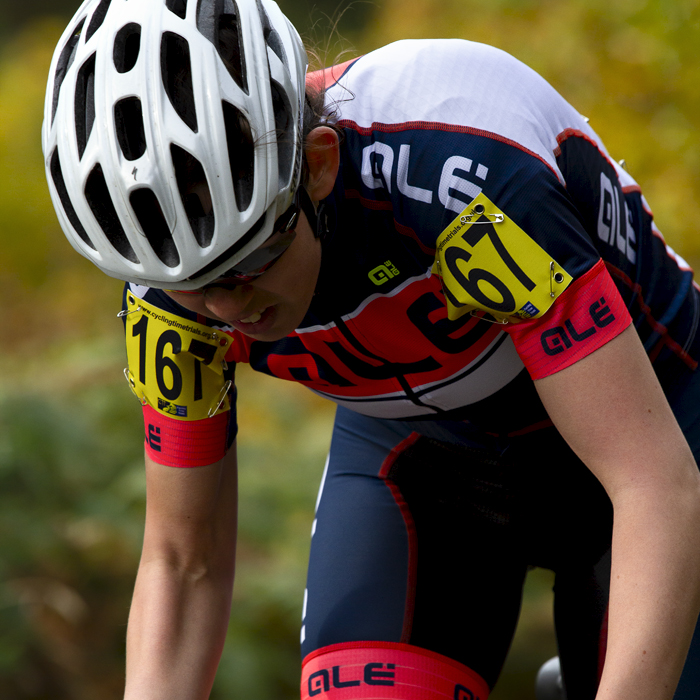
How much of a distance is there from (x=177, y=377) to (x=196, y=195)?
461mm

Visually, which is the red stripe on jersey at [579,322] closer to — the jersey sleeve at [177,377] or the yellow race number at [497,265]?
the yellow race number at [497,265]

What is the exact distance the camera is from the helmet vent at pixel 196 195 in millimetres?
1314

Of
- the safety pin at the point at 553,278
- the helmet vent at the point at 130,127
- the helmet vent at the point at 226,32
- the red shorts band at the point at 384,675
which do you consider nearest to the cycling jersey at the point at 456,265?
the safety pin at the point at 553,278

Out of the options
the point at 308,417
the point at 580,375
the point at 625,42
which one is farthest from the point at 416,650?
the point at 625,42

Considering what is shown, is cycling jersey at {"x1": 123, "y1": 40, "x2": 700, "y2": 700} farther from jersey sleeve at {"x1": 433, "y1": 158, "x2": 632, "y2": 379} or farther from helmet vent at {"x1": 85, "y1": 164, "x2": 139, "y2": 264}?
helmet vent at {"x1": 85, "y1": 164, "x2": 139, "y2": 264}

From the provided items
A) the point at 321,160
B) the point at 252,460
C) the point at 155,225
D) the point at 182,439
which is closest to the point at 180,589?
the point at 182,439

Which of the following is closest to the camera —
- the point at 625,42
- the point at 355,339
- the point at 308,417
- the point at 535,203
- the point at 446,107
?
the point at 535,203

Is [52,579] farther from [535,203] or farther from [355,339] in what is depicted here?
[535,203]

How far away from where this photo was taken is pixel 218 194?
130cm

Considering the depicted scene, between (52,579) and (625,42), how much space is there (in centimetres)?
440

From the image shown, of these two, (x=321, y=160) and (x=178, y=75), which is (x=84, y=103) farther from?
(x=321, y=160)

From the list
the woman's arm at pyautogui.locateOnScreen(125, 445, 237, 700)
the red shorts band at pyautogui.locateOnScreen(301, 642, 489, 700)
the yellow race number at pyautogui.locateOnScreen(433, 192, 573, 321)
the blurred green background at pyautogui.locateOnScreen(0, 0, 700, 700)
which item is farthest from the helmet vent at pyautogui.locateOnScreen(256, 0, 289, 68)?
the blurred green background at pyautogui.locateOnScreen(0, 0, 700, 700)

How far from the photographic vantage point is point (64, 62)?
149cm

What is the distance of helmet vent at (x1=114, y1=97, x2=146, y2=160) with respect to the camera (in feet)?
4.33
